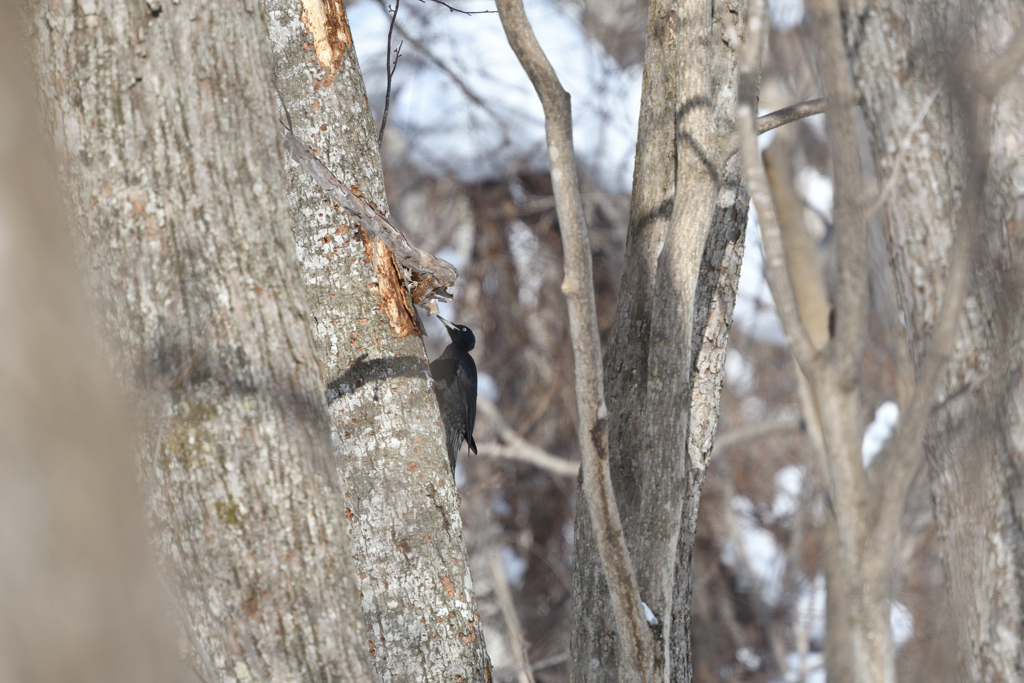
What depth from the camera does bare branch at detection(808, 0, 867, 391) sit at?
1305 mm

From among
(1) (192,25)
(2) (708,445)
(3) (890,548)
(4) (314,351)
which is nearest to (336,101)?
(1) (192,25)

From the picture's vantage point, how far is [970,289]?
105 inches

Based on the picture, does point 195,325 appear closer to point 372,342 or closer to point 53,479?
point 53,479

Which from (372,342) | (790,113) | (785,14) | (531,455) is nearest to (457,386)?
(372,342)

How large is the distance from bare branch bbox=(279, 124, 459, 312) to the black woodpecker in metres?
1.27

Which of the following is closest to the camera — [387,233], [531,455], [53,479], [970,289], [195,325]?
[53,479]

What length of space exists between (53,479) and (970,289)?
2.72 meters

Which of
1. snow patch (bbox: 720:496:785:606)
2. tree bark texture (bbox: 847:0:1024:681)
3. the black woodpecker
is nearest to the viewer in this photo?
tree bark texture (bbox: 847:0:1024:681)

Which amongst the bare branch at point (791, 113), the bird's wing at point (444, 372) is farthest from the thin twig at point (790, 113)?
the bird's wing at point (444, 372)

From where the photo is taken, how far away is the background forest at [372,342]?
112cm

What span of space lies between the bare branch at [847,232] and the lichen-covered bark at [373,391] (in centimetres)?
107

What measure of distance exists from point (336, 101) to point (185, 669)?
58.8 inches

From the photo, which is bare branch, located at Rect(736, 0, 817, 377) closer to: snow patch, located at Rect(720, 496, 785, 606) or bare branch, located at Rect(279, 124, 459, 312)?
bare branch, located at Rect(279, 124, 459, 312)

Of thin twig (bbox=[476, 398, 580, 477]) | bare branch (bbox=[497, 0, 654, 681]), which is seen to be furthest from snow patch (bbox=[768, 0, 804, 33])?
bare branch (bbox=[497, 0, 654, 681])
